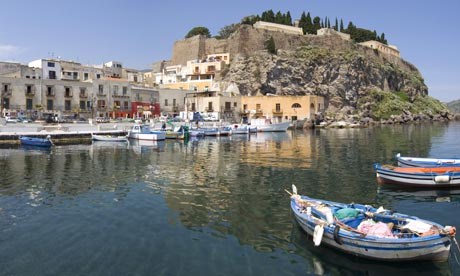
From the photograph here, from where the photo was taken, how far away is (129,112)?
6184 centimetres

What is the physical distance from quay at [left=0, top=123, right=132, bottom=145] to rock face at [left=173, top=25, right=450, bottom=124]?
3384 cm

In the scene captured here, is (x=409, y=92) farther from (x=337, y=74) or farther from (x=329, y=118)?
(x=329, y=118)

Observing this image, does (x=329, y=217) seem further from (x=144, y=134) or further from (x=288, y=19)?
(x=288, y=19)

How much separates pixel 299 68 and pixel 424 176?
208 ft

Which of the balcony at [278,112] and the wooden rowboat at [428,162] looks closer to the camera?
the wooden rowboat at [428,162]

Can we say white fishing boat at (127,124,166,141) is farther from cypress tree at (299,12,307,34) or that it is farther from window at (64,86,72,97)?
cypress tree at (299,12,307,34)

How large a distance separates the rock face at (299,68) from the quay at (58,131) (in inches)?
1332

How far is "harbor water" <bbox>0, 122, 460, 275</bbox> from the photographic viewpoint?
9172 millimetres

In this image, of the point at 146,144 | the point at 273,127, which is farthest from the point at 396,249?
the point at 273,127

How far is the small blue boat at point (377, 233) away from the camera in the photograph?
895cm

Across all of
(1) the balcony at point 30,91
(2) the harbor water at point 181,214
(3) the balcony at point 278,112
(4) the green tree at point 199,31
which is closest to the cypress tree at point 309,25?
(4) the green tree at point 199,31

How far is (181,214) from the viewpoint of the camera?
13.3 meters

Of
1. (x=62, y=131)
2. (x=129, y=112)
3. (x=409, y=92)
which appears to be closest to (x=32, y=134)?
(x=62, y=131)

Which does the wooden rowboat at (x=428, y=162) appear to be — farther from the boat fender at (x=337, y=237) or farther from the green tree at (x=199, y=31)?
the green tree at (x=199, y=31)
